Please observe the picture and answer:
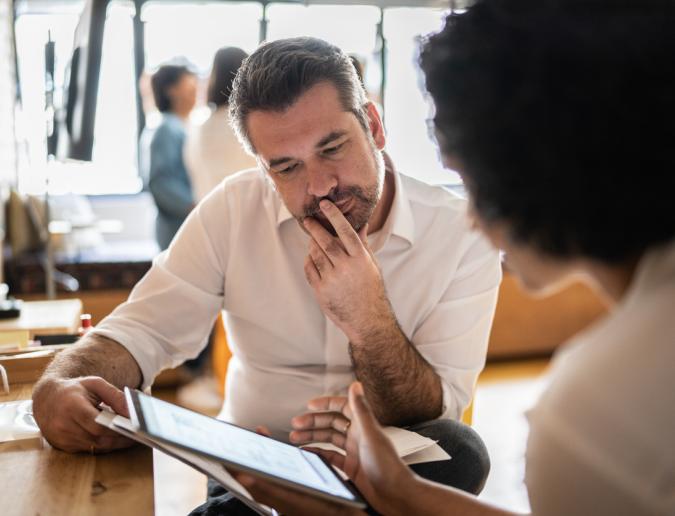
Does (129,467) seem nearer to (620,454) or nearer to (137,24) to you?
(620,454)

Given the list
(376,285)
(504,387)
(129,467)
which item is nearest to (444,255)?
(376,285)

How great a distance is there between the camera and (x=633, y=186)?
1.95 ft

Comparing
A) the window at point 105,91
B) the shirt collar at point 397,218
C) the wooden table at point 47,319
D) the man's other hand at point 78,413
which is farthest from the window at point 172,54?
the man's other hand at point 78,413

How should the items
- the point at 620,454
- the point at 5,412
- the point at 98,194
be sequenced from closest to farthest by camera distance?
the point at 620,454, the point at 5,412, the point at 98,194

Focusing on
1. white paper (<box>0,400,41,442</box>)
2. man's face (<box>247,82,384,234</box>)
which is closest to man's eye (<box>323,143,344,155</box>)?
man's face (<box>247,82,384,234</box>)

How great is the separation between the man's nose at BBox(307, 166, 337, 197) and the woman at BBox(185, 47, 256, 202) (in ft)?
5.42

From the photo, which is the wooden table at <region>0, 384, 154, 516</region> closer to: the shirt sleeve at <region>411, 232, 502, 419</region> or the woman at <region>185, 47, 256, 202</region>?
the shirt sleeve at <region>411, 232, 502, 419</region>

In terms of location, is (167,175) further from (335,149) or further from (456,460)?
(456,460)

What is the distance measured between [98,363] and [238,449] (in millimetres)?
528

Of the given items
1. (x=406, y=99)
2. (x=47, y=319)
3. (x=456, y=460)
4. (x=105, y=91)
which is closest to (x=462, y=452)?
(x=456, y=460)

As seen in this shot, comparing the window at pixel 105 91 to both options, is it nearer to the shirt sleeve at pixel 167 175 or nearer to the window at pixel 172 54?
→ the window at pixel 172 54

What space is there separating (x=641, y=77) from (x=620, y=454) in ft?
0.92

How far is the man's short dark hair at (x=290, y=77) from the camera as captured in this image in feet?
4.48

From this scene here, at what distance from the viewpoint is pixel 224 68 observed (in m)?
2.97
